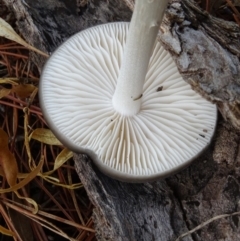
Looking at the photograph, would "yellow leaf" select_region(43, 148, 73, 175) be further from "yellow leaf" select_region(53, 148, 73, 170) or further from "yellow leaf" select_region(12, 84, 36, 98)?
"yellow leaf" select_region(12, 84, 36, 98)

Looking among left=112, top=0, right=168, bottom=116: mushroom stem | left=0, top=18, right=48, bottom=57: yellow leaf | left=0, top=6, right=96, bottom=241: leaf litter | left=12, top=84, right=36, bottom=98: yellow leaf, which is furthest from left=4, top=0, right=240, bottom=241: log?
left=0, top=18, right=48, bottom=57: yellow leaf

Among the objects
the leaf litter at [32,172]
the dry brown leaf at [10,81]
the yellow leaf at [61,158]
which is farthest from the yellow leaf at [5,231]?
the dry brown leaf at [10,81]

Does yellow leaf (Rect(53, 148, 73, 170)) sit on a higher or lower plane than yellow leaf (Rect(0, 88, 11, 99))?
lower

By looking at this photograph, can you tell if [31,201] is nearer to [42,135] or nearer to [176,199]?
[42,135]

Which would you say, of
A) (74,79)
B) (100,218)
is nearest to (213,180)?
(100,218)

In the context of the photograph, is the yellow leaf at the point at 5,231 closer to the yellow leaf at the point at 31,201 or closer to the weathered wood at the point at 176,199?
the yellow leaf at the point at 31,201

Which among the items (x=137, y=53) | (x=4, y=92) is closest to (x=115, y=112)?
(x=137, y=53)

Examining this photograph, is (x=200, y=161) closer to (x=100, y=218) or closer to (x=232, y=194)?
(x=232, y=194)
